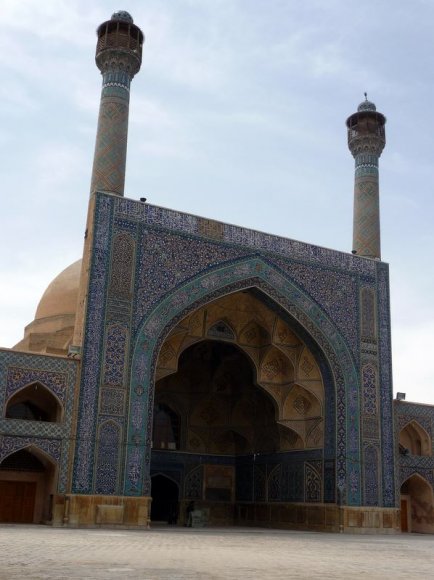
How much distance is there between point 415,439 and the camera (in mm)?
15133

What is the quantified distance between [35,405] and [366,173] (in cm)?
861

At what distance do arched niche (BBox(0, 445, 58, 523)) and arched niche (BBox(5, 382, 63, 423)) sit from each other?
2.36ft

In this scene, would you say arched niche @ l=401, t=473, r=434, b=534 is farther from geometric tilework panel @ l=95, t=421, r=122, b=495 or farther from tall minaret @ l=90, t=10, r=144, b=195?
tall minaret @ l=90, t=10, r=144, b=195

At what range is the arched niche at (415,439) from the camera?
14.8 metres

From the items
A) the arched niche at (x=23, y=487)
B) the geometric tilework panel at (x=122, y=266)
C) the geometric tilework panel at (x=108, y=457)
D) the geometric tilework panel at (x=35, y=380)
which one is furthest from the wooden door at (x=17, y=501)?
the geometric tilework panel at (x=122, y=266)

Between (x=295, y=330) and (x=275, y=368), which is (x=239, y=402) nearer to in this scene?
(x=275, y=368)

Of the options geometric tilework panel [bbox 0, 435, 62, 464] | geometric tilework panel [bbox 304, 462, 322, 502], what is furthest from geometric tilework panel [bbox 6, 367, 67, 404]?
geometric tilework panel [bbox 304, 462, 322, 502]

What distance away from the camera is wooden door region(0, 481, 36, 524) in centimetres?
1159

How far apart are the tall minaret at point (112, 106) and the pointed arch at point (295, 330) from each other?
1255mm

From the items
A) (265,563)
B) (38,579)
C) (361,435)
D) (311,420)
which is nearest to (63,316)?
(311,420)

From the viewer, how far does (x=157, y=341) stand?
465 inches

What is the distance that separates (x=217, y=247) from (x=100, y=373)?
326 cm

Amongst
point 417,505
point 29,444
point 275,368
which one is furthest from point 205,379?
point 29,444

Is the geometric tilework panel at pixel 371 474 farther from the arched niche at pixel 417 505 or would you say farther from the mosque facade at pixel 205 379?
the arched niche at pixel 417 505
